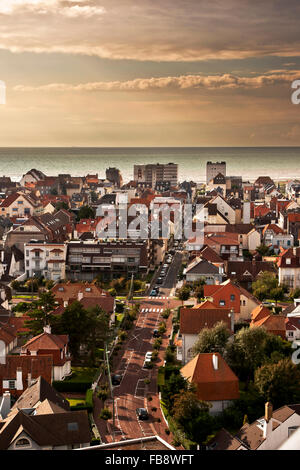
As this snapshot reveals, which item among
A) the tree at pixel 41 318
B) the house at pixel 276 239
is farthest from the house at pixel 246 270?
the tree at pixel 41 318

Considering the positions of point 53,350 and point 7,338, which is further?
point 7,338

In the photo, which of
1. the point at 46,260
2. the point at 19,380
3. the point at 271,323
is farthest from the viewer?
the point at 46,260

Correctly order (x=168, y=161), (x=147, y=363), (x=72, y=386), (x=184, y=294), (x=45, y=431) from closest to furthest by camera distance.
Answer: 1. (x=45, y=431)
2. (x=72, y=386)
3. (x=147, y=363)
4. (x=184, y=294)
5. (x=168, y=161)

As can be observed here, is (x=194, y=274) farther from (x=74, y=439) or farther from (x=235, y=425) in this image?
(x=74, y=439)

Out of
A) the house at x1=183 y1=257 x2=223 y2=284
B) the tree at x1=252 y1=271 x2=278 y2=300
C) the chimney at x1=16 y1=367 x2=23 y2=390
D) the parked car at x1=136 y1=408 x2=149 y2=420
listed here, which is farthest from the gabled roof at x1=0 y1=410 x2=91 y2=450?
the house at x1=183 y1=257 x2=223 y2=284

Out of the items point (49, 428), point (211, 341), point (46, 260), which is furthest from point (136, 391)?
point (46, 260)

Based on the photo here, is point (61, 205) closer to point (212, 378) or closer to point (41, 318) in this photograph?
point (41, 318)

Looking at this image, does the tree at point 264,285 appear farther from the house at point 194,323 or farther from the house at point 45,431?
the house at point 45,431
